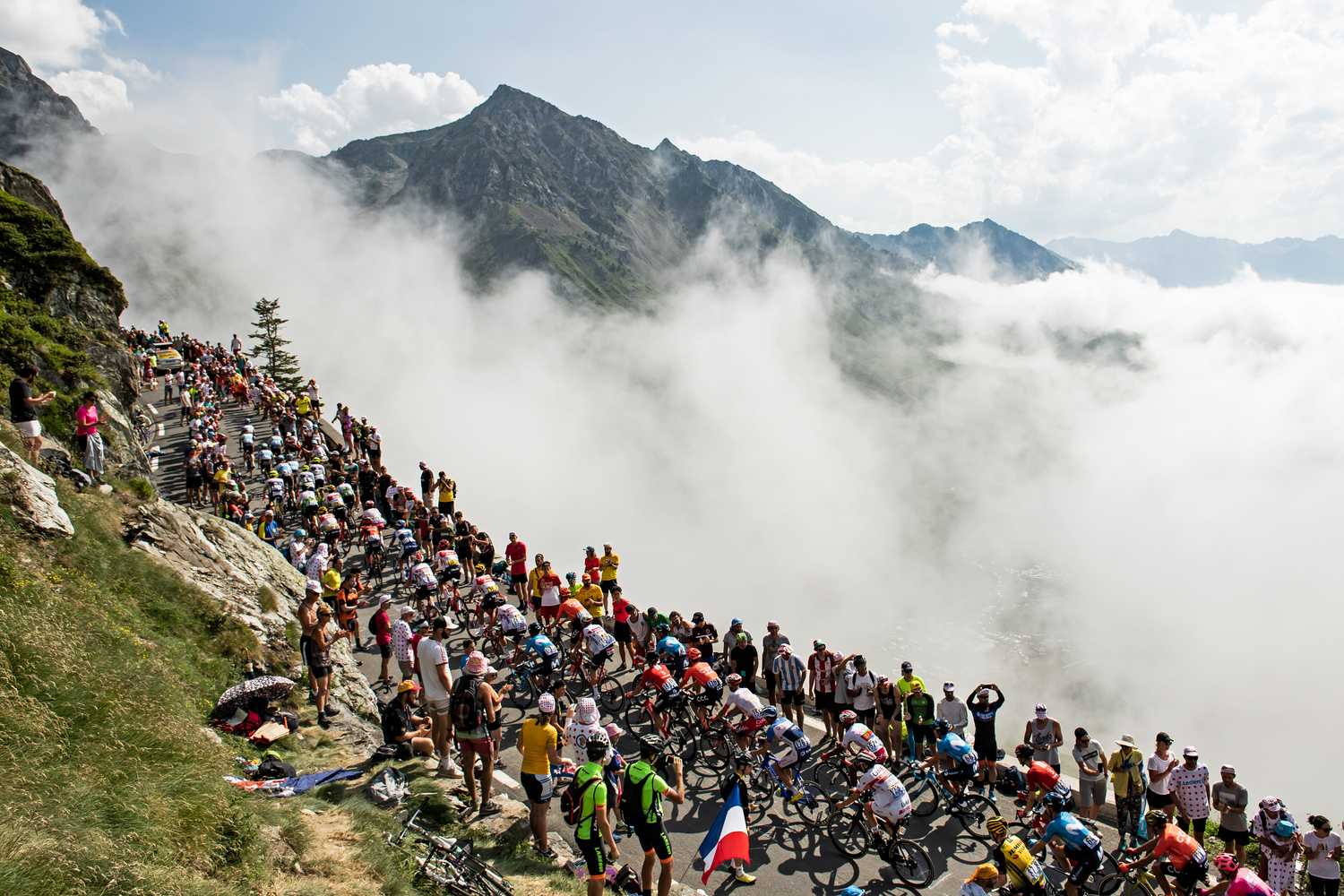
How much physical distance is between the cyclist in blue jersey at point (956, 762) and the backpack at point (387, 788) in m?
7.31

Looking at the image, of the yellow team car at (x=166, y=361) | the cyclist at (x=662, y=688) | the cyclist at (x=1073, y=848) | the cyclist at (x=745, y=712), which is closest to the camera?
the cyclist at (x=1073, y=848)

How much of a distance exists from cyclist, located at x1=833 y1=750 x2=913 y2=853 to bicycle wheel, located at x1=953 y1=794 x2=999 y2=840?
167 cm

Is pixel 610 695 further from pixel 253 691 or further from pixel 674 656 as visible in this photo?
pixel 253 691

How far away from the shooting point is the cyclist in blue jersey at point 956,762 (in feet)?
32.6

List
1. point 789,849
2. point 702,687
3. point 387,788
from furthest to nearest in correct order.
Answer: point 702,687 < point 789,849 < point 387,788

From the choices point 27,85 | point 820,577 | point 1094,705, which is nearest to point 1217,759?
point 1094,705

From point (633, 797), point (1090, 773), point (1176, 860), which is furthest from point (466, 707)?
point (1090, 773)

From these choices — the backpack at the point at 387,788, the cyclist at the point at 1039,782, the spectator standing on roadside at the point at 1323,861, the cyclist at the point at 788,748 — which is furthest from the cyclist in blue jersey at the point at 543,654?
the spectator standing on roadside at the point at 1323,861

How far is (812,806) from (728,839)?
2.68 meters

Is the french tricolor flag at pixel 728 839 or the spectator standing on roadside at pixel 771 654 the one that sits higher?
the spectator standing on roadside at pixel 771 654

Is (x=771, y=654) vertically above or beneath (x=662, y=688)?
above

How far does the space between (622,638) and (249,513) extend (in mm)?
13368

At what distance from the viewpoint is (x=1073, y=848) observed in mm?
7785

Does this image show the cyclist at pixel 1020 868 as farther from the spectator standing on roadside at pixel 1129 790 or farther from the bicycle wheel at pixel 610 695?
the bicycle wheel at pixel 610 695
